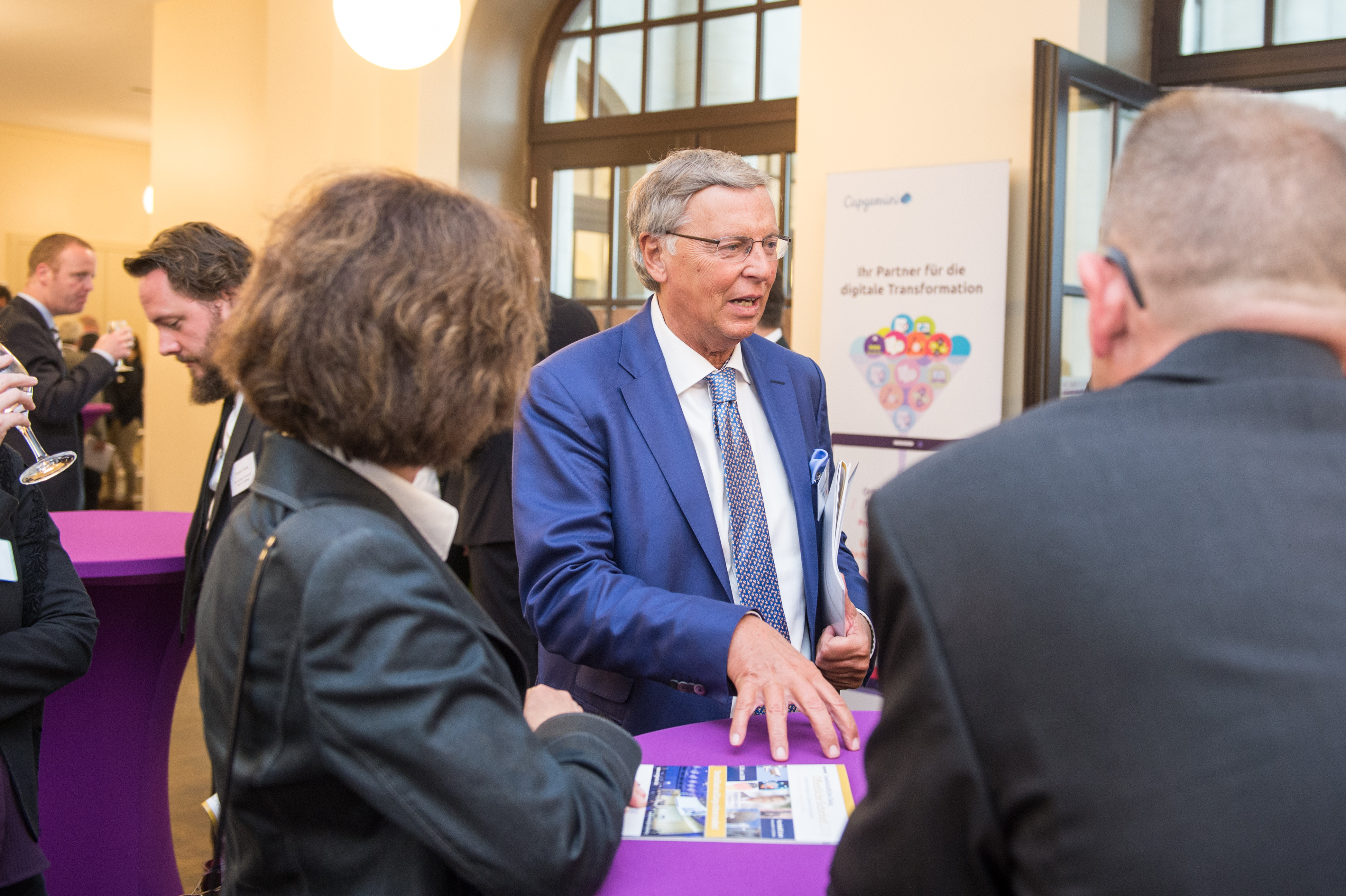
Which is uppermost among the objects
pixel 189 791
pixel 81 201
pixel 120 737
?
pixel 81 201

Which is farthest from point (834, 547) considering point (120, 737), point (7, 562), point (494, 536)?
point (494, 536)

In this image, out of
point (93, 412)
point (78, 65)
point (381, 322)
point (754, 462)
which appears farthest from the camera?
point (78, 65)

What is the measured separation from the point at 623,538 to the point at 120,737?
1.56 meters

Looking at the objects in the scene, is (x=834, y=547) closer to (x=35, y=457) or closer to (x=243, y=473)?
(x=243, y=473)

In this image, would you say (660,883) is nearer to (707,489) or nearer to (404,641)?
(404,641)

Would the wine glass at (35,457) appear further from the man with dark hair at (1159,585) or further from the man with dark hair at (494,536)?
the man with dark hair at (1159,585)

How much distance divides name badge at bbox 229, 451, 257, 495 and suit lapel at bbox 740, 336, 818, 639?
1.01 m

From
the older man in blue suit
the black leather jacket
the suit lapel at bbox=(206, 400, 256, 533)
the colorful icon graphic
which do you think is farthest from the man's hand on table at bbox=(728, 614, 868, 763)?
the colorful icon graphic

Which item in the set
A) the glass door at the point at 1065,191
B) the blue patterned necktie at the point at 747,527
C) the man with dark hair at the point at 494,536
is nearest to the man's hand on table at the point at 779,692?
the blue patterned necktie at the point at 747,527

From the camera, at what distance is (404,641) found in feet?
2.84

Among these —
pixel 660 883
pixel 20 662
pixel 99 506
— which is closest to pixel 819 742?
pixel 660 883

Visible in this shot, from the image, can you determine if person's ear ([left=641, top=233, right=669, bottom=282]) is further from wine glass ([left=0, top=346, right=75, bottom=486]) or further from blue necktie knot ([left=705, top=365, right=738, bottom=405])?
wine glass ([left=0, top=346, right=75, bottom=486])

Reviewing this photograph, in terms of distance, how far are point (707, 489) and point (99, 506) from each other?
8059 mm

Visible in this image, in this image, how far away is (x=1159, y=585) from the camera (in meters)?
0.67
